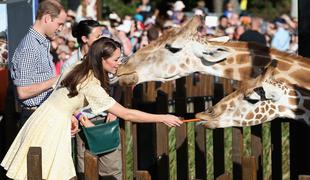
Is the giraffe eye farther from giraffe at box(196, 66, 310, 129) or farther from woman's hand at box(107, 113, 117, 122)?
woman's hand at box(107, 113, 117, 122)

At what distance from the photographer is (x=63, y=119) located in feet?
21.5

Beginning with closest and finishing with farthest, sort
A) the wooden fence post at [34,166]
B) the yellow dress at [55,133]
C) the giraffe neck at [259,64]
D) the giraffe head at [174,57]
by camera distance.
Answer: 1. the wooden fence post at [34,166]
2. the yellow dress at [55,133]
3. the giraffe neck at [259,64]
4. the giraffe head at [174,57]

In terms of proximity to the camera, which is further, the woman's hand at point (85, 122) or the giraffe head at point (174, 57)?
the giraffe head at point (174, 57)

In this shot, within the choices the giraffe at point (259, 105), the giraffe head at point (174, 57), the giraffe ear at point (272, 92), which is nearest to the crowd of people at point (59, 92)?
the giraffe head at point (174, 57)

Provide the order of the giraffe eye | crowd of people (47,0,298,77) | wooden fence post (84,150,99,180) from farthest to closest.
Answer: crowd of people (47,0,298,77)
the giraffe eye
wooden fence post (84,150,99,180)

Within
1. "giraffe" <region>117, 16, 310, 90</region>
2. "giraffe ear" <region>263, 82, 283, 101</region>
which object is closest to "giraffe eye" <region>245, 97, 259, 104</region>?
"giraffe ear" <region>263, 82, 283, 101</region>

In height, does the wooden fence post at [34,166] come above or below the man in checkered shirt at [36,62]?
below

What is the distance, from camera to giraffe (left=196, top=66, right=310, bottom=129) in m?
7.33

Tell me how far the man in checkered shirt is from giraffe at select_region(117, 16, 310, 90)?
5.03ft

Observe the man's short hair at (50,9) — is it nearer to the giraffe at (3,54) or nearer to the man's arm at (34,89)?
the man's arm at (34,89)

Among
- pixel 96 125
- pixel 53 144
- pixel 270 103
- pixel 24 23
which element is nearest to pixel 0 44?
pixel 24 23

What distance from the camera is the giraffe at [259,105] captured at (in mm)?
7332

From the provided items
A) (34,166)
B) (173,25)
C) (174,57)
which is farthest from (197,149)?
(173,25)

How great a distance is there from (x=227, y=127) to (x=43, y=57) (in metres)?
1.63
